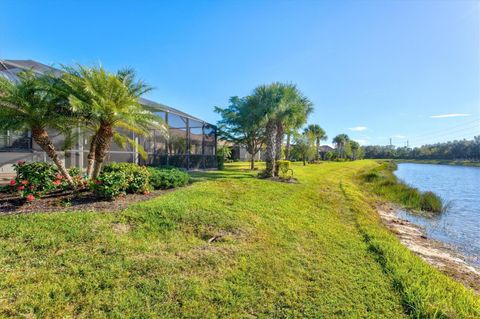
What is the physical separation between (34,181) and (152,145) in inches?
317

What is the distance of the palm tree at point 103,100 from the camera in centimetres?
593

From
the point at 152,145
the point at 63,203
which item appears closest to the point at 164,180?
the point at 63,203

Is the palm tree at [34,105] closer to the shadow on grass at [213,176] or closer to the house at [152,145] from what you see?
the house at [152,145]

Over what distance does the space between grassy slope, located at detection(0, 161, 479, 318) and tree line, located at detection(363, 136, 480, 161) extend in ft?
282

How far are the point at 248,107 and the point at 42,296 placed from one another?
1178cm

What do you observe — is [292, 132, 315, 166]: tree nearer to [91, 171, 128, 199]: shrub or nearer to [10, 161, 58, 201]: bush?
[91, 171, 128, 199]: shrub

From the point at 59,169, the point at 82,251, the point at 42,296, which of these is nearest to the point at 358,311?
the point at 42,296

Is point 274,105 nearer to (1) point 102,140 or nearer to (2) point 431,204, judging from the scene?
(1) point 102,140

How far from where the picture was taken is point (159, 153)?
13492 millimetres

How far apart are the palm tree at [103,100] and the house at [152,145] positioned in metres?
0.93

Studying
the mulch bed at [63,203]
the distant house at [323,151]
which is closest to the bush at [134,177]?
the mulch bed at [63,203]

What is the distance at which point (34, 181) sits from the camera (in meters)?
5.22

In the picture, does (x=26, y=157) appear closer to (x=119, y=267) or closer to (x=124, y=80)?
(x=124, y=80)

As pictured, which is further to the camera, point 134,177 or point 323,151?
point 323,151
